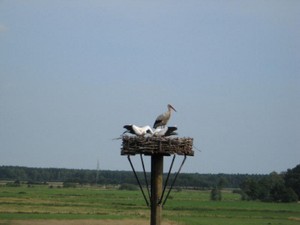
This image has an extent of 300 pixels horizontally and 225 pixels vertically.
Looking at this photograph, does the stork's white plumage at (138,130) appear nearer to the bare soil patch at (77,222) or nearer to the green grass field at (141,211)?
the bare soil patch at (77,222)

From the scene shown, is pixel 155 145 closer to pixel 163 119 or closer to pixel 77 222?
pixel 163 119

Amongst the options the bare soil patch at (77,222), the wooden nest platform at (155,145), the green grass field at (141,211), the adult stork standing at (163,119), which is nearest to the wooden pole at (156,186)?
the wooden nest platform at (155,145)

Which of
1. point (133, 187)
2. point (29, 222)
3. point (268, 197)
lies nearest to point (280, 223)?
point (29, 222)

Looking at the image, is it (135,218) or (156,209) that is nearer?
(156,209)

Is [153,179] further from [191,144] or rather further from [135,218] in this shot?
[135,218]

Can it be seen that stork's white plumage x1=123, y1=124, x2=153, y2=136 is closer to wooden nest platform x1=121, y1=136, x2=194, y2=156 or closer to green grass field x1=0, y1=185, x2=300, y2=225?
wooden nest platform x1=121, y1=136, x2=194, y2=156

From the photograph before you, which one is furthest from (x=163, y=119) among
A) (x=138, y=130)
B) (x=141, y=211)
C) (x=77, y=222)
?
(x=141, y=211)

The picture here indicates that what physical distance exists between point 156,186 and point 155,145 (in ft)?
3.29

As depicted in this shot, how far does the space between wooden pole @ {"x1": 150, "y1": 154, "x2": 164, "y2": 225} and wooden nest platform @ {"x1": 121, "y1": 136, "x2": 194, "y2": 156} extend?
0.31 m

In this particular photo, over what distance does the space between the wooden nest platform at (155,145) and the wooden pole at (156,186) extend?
0.31 m

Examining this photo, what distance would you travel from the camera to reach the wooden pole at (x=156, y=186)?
12703 millimetres

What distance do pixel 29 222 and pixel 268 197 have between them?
256 feet

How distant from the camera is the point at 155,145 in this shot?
40.2 feet

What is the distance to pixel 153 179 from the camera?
12.8m
